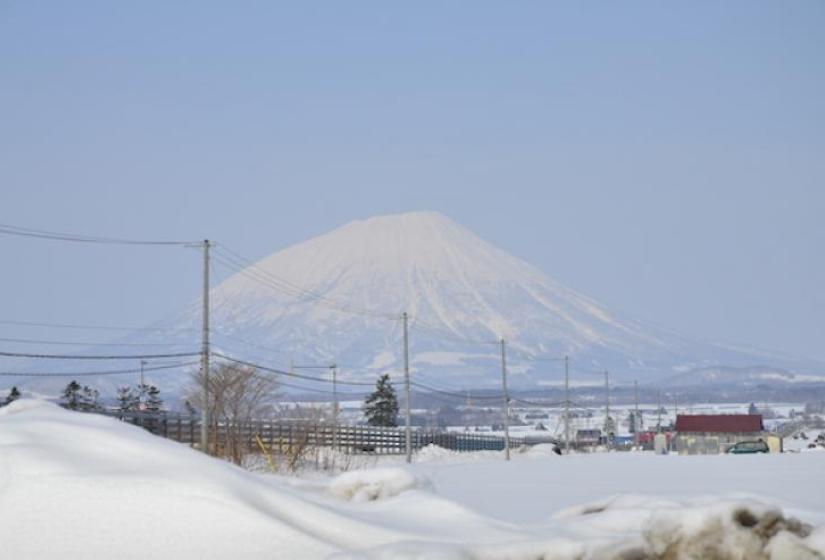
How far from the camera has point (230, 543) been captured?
10062 mm

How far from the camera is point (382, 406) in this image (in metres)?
135

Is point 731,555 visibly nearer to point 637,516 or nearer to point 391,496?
point 637,516

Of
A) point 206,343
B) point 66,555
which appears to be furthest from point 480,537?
point 206,343

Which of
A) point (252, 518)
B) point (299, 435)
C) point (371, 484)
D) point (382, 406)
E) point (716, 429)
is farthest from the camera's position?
point (382, 406)

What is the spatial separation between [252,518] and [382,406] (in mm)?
124994

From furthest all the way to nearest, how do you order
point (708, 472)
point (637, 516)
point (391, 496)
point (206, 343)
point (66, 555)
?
point (206, 343)
point (708, 472)
point (391, 496)
point (637, 516)
point (66, 555)

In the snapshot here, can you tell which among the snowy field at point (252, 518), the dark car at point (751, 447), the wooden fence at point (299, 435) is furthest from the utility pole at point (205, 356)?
the dark car at point (751, 447)

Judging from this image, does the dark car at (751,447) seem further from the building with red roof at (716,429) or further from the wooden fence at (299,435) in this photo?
the building with red roof at (716,429)

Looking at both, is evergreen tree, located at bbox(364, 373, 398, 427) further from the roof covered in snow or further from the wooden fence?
the roof covered in snow

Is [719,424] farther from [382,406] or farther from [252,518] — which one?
[252,518]

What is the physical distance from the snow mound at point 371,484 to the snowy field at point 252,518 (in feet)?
0.83

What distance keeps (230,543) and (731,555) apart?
357cm

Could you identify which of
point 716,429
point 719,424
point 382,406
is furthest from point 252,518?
point 382,406

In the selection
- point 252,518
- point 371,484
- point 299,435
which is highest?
point 299,435
